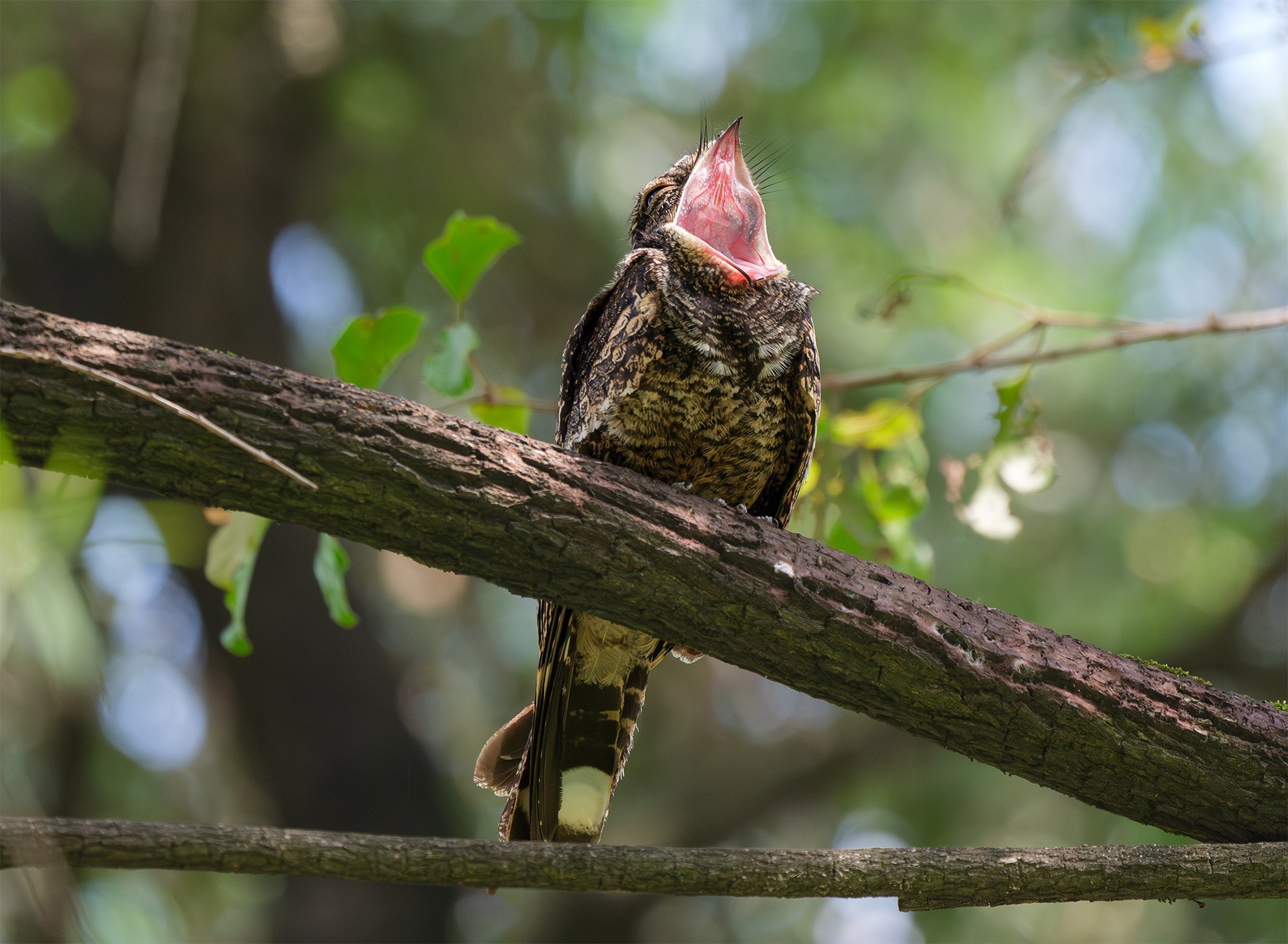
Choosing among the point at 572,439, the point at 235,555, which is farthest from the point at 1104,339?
the point at 235,555

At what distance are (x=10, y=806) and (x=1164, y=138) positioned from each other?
6560 mm

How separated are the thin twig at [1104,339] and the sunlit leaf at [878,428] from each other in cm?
13

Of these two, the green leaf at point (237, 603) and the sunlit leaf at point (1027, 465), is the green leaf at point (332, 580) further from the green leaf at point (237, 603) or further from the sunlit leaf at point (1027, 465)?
the sunlit leaf at point (1027, 465)

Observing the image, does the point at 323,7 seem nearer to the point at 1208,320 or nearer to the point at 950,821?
the point at 1208,320

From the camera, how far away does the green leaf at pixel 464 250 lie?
280 cm

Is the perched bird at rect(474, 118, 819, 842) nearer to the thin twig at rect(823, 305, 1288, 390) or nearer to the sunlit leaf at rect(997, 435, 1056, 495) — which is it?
the thin twig at rect(823, 305, 1288, 390)

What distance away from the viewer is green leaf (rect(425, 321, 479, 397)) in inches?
109

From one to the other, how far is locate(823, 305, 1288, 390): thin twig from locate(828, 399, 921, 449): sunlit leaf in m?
0.13

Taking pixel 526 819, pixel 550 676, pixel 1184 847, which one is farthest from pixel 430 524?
pixel 1184 847

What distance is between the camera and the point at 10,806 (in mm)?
985

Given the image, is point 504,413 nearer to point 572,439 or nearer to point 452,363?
point 452,363

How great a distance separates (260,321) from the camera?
6.40 m

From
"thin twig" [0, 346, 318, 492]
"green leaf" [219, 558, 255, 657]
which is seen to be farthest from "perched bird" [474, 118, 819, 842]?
"thin twig" [0, 346, 318, 492]

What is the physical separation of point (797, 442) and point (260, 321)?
4617 mm
